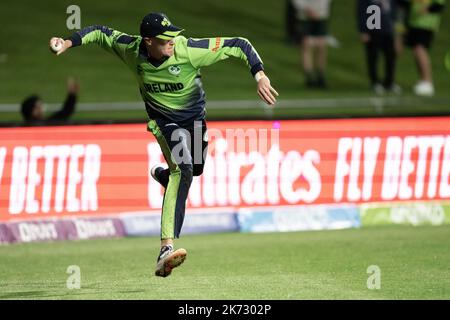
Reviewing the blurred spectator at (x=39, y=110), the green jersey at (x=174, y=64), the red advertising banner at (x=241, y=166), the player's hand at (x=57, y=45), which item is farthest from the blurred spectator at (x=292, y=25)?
the player's hand at (x=57, y=45)

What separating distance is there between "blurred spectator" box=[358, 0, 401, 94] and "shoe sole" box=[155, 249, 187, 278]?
1095 centimetres

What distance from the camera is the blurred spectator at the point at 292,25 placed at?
2342cm

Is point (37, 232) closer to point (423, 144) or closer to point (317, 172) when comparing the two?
point (317, 172)

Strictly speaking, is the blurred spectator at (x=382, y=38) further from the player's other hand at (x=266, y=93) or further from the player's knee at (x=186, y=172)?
the player's other hand at (x=266, y=93)

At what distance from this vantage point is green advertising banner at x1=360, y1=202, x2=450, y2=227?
16.3 m

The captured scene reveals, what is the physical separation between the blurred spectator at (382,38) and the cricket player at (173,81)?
10019 millimetres

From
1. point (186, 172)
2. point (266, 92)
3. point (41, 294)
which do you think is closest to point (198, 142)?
point (186, 172)

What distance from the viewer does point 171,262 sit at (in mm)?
10445

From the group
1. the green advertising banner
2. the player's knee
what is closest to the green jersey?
the player's knee

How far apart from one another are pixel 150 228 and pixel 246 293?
576cm

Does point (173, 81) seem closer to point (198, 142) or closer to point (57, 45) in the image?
point (198, 142)

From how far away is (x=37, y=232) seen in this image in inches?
599

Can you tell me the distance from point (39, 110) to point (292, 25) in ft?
28.3

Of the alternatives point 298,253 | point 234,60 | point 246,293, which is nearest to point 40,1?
point 234,60
